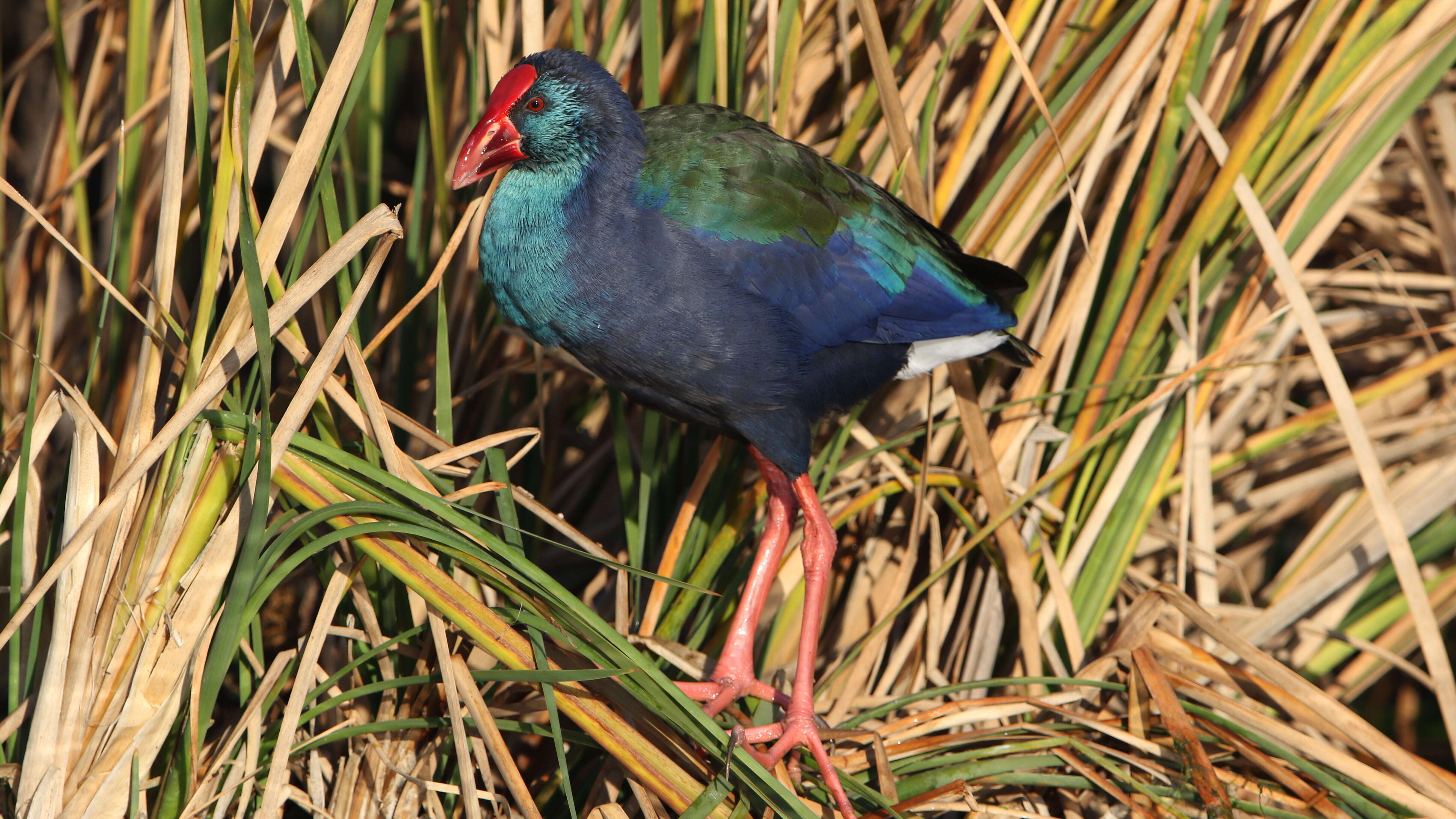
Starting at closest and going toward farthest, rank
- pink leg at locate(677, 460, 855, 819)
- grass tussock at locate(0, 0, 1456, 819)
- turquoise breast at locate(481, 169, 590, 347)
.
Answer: grass tussock at locate(0, 0, 1456, 819) < turquoise breast at locate(481, 169, 590, 347) < pink leg at locate(677, 460, 855, 819)

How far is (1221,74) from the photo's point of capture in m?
1.84

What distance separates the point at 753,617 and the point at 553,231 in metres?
0.76

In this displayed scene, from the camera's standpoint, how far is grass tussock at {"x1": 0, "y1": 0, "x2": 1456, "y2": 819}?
1265 millimetres

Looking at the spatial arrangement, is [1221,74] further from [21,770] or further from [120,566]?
[21,770]

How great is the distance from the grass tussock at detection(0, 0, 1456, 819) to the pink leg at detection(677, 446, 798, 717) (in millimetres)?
52

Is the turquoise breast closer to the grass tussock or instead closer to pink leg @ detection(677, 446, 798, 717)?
the grass tussock

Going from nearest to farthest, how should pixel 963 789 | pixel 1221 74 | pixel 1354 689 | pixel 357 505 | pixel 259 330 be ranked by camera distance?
1. pixel 259 330
2. pixel 357 505
3. pixel 963 789
4. pixel 1221 74
5. pixel 1354 689

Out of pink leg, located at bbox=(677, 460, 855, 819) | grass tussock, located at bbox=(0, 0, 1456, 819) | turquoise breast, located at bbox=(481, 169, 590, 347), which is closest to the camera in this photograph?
grass tussock, located at bbox=(0, 0, 1456, 819)

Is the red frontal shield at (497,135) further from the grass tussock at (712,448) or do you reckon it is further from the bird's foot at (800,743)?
the bird's foot at (800,743)

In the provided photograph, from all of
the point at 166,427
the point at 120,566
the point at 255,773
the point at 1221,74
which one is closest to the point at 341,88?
the point at 166,427

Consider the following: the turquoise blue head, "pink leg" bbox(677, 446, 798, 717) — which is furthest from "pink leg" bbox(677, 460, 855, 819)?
the turquoise blue head

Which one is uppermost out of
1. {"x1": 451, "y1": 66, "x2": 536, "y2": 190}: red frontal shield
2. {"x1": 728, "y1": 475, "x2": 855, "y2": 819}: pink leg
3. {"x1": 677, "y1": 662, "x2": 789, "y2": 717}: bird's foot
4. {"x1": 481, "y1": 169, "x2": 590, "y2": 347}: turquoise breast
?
{"x1": 451, "y1": 66, "x2": 536, "y2": 190}: red frontal shield

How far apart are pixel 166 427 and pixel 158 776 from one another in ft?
1.71

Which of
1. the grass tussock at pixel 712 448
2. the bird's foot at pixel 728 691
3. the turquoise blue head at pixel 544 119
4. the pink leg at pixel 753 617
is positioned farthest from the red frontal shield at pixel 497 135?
the bird's foot at pixel 728 691
